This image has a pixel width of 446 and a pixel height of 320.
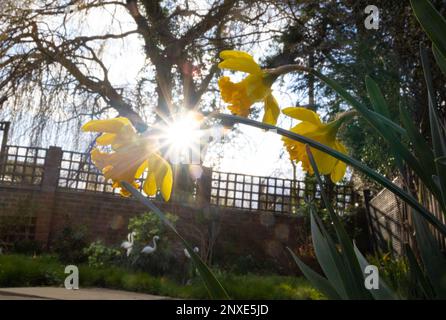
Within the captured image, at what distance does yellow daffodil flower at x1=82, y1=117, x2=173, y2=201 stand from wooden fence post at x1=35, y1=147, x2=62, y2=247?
5143 millimetres

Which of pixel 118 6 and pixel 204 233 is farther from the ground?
pixel 118 6

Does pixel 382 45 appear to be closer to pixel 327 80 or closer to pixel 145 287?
pixel 145 287

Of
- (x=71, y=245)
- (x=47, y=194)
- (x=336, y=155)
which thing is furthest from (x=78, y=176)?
(x=336, y=155)

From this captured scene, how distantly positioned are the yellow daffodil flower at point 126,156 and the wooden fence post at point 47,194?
5.14m

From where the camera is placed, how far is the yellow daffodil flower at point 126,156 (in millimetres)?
382

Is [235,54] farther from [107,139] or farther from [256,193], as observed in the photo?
[256,193]

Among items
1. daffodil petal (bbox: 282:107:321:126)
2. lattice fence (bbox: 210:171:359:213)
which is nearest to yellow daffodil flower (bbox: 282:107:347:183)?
daffodil petal (bbox: 282:107:321:126)

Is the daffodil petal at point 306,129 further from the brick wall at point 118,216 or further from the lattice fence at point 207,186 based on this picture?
the lattice fence at point 207,186

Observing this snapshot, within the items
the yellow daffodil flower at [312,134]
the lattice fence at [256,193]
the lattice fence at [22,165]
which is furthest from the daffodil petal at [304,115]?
the lattice fence at [256,193]

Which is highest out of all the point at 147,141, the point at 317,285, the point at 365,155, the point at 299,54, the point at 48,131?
the point at 299,54

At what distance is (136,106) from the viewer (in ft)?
17.2

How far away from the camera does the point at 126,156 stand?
0.38 m

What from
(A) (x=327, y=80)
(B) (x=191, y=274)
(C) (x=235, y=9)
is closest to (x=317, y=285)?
(A) (x=327, y=80)

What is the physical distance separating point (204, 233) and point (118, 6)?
275 cm
